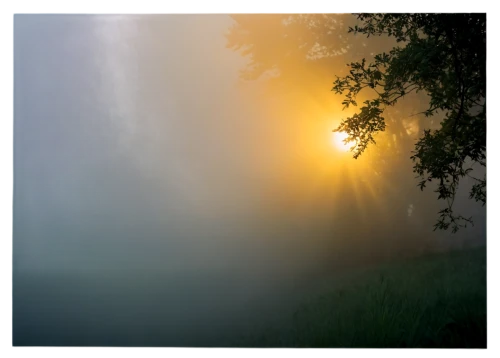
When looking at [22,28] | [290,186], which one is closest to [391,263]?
[290,186]

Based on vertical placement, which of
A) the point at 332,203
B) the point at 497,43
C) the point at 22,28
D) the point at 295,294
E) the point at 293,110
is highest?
the point at 22,28

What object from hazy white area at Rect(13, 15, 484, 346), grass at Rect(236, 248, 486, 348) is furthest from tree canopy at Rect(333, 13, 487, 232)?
grass at Rect(236, 248, 486, 348)

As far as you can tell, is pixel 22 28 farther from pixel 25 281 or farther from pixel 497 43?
pixel 497 43

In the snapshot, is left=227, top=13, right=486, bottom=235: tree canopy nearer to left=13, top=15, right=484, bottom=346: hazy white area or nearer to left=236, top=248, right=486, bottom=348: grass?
left=13, top=15, right=484, bottom=346: hazy white area

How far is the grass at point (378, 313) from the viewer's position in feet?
14.8

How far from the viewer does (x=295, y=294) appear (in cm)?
449

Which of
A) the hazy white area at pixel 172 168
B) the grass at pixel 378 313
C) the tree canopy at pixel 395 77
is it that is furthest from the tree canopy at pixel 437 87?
the grass at pixel 378 313

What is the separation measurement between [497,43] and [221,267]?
2.91m

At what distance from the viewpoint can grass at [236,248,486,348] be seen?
4.50 metres

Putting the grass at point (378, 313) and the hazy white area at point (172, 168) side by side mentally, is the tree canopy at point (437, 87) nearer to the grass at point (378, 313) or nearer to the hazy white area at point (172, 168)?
the hazy white area at point (172, 168)

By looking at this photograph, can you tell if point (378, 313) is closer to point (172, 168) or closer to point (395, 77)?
point (395, 77)

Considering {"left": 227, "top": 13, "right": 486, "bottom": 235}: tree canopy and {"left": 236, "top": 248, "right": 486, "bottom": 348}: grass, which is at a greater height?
A: {"left": 227, "top": 13, "right": 486, "bottom": 235}: tree canopy

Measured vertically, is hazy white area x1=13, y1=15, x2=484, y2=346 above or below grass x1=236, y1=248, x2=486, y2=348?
above

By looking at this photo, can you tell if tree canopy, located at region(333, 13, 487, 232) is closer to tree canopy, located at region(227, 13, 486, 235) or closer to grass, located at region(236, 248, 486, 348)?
tree canopy, located at region(227, 13, 486, 235)
